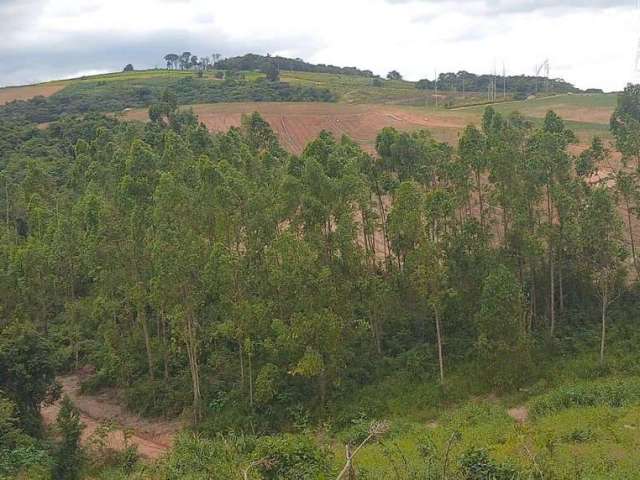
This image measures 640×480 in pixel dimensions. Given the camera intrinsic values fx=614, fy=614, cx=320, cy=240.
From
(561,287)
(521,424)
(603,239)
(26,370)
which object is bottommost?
(521,424)

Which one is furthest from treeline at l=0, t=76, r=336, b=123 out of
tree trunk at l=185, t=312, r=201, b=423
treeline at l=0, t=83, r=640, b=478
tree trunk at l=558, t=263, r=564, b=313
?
tree trunk at l=185, t=312, r=201, b=423

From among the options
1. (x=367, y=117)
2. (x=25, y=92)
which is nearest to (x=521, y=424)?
(x=367, y=117)

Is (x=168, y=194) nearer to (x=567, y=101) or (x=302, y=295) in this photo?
(x=302, y=295)

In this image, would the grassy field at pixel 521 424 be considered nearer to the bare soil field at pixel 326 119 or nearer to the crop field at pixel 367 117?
the crop field at pixel 367 117

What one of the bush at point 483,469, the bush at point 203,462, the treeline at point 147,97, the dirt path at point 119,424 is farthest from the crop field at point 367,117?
the bush at point 483,469

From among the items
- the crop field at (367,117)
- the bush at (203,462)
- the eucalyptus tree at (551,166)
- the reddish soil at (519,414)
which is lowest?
the reddish soil at (519,414)

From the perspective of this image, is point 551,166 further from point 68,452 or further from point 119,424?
point 68,452
